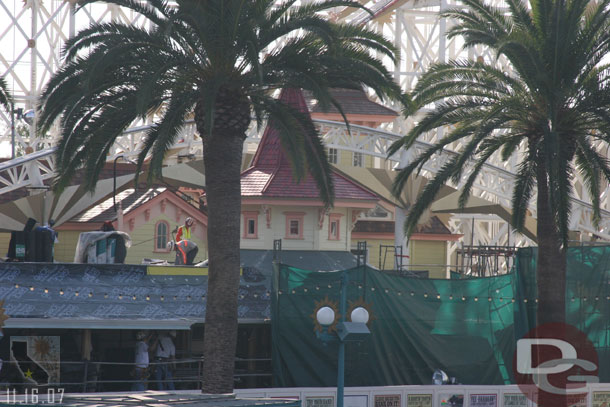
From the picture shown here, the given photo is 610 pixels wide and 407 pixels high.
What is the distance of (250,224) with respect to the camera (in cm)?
3241

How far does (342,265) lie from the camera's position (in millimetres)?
30781

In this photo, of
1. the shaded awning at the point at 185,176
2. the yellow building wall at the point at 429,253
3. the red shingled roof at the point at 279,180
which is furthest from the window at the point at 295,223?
the yellow building wall at the point at 429,253

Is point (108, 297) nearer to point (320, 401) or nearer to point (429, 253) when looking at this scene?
point (320, 401)

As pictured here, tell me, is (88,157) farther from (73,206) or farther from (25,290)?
(73,206)

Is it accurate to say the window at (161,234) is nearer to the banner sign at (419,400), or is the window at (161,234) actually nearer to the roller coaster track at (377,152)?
the roller coaster track at (377,152)

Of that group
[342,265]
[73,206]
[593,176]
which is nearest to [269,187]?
[342,265]

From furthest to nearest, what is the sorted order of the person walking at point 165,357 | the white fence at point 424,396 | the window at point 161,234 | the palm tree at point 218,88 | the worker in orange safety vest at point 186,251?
the window at point 161,234 → the worker in orange safety vest at point 186,251 → the person walking at point 165,357 → the white fence at point 424,396 → the palm tree at point 218,88

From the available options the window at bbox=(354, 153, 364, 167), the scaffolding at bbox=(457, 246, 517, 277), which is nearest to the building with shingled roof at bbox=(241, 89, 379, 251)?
the scaffolding at bbox=(457, 246, 517, 277)

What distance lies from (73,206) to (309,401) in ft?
58.6

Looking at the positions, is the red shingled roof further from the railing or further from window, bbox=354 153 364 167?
window, bbox=354 153 364 167

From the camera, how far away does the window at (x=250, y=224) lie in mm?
32188

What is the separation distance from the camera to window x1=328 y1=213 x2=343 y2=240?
32750 mm

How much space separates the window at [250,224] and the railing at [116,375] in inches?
271

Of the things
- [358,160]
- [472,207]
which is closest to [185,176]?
[472,207]
